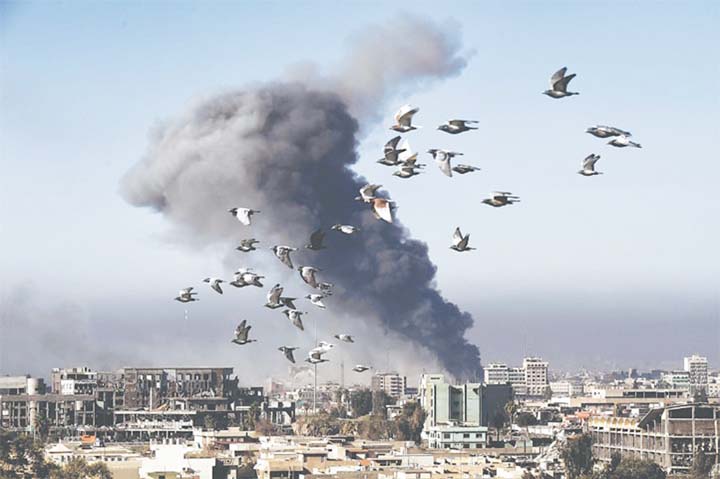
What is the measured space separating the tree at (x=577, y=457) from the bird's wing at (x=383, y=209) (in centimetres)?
2826

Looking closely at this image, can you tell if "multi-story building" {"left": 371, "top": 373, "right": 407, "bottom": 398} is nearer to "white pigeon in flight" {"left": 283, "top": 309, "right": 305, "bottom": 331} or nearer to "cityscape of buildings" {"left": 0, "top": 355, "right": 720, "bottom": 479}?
"cityscape of buildings" {"left": 0, "top": 355, "right": 720, "bottom": 479}

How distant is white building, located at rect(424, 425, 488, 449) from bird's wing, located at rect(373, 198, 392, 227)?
39.8 m

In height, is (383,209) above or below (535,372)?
below

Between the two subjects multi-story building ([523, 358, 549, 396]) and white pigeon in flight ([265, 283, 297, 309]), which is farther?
multi-story building ([523, 358, 549, 396])

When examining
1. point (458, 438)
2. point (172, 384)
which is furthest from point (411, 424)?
point (172, 384)

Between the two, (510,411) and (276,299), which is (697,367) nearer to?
(510,411)

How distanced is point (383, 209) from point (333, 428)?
57646 millimetres

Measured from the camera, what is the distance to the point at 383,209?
2347 centimetres

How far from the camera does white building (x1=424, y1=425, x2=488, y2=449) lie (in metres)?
64.0

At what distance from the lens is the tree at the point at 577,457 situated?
52562 millimetres

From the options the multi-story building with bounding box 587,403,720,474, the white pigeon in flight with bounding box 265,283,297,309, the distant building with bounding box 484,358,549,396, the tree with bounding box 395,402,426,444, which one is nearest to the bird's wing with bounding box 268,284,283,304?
the white pigeon in flight with bounding box 265,283,297,309

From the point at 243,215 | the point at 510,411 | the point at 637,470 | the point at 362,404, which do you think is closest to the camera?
the point at 243,215

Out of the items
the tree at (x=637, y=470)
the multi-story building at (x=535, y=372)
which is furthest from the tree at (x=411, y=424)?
the multi-story building at (x=535, y=372)

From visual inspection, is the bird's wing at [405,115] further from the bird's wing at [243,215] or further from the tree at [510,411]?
the tree at [510,411]
